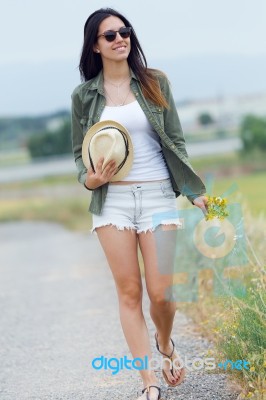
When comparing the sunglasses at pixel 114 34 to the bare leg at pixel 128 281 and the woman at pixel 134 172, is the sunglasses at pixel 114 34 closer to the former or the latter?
the woman at pixel 134 172

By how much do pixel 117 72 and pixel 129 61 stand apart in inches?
4.0

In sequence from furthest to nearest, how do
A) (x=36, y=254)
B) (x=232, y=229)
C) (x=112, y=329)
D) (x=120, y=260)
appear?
1. (x=36, y=254)
2. (x=112, y=329)
3. (x=232, y=229)
4. (x=120, y=260)

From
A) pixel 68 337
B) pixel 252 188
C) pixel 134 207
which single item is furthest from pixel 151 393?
pixel 252 188

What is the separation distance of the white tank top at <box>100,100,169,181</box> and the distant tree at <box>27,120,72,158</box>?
40910 mm

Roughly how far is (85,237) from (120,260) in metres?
13.8

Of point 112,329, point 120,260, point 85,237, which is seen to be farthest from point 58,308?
point 85,237

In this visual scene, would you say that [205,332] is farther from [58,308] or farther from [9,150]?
[9,150]

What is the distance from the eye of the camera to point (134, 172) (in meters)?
5.06

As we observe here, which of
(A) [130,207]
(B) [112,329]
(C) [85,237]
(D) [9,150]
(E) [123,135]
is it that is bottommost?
(D) [9,150]

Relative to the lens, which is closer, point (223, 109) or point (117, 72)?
point (117, 72)

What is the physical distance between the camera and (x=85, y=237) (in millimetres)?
18750

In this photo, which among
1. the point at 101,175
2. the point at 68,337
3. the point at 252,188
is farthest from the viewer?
the point at 252,188

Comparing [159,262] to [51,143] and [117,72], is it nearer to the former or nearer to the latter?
[117,72]

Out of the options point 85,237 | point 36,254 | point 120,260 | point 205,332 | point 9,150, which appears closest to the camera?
point 120,260
